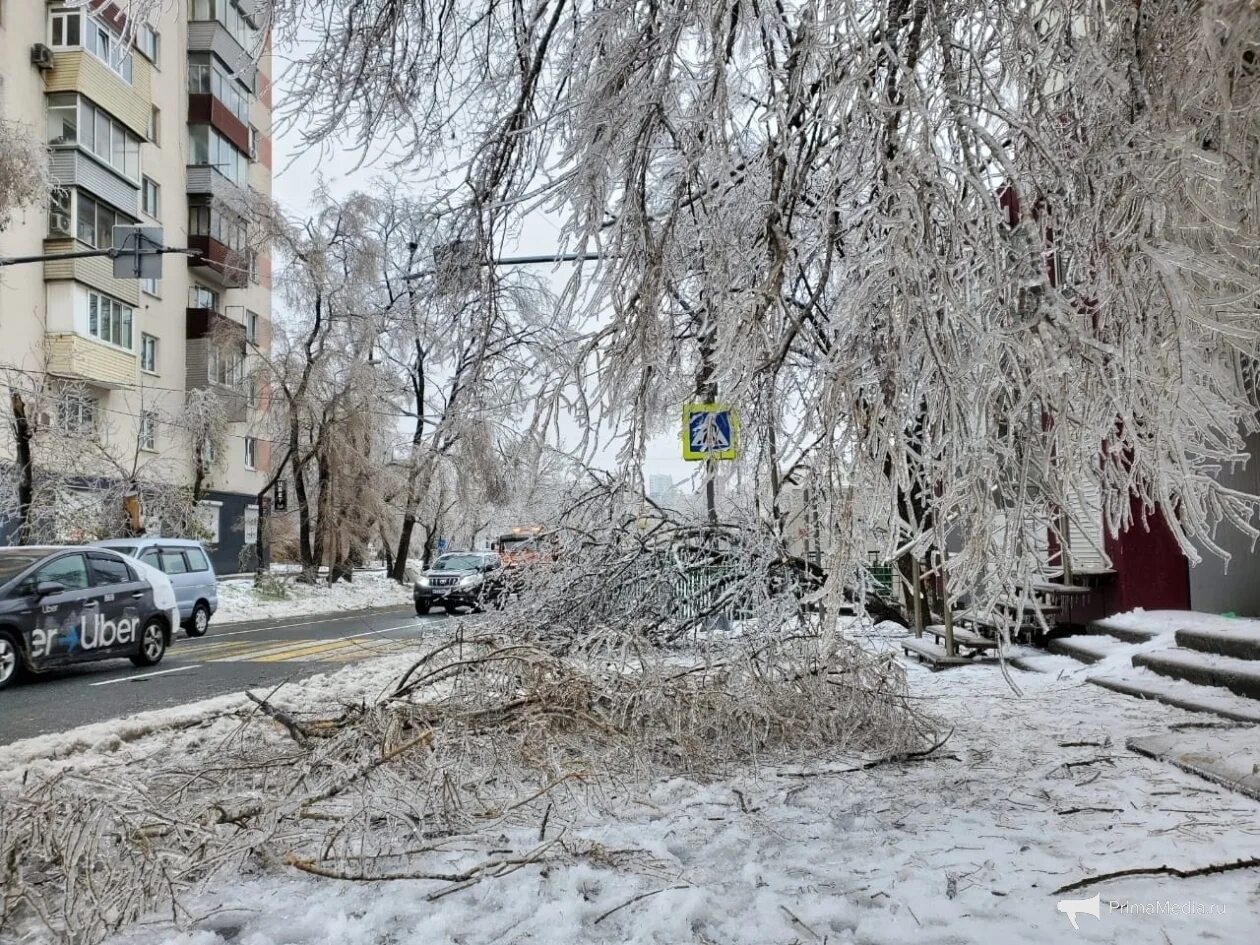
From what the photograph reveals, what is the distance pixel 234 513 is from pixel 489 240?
32.1 metres

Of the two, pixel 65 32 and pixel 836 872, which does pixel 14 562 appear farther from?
pixel 65 32

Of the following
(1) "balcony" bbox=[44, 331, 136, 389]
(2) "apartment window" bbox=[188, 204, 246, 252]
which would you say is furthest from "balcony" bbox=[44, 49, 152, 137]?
(1) "balcony" bbox=[44, 331, 136, 389]

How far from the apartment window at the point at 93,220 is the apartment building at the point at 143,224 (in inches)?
2.0

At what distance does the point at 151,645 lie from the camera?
451 inches

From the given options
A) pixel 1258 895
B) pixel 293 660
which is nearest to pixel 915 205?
pixel 1258 895

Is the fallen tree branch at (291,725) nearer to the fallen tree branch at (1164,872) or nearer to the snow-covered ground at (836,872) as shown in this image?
the snow-covered ground at (836,872)

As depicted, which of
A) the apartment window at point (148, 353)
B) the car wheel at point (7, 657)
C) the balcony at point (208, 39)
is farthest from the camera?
the balcony at point (208, 39)

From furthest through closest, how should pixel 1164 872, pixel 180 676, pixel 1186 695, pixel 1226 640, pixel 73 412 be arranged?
pixel 73 412
pixel 180 676
pixel 1226 640
pixel 1186 695
pixel 1164 872

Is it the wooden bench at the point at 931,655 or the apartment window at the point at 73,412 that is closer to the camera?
the wooden bench at the point at 931,655

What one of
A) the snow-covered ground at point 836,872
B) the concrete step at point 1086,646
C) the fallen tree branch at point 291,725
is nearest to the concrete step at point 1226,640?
the concrete step at point 1086,646

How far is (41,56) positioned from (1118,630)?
2705 cm

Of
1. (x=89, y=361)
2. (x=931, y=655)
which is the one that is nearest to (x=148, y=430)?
(x=89, y=361)

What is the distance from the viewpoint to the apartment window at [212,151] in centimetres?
3122

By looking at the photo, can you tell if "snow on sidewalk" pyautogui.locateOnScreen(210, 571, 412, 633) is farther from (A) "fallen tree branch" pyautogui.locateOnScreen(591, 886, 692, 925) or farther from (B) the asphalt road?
(A) "fallen tree branch" pyautogui.locateOnScreen(591, 886, 692, 925)
